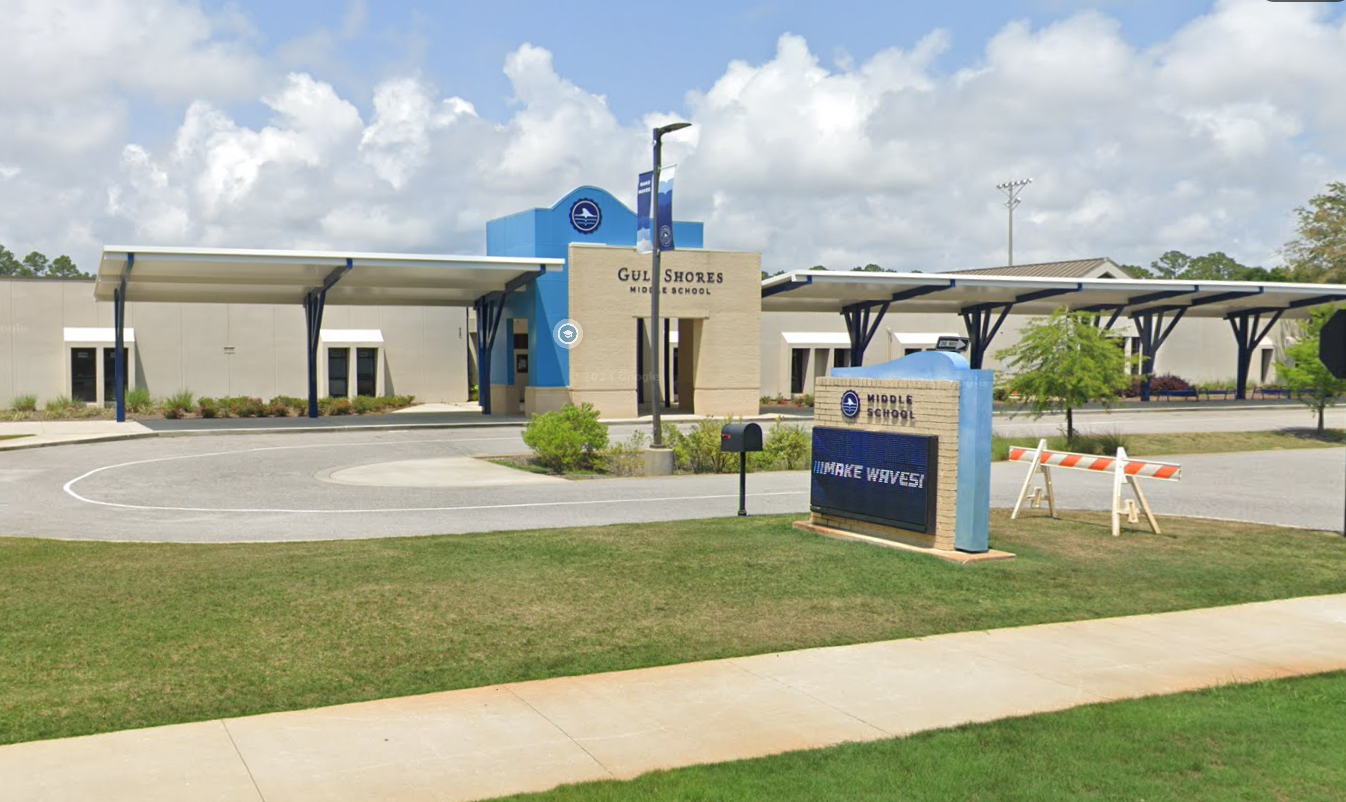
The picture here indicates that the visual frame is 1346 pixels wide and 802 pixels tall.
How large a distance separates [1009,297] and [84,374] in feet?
121

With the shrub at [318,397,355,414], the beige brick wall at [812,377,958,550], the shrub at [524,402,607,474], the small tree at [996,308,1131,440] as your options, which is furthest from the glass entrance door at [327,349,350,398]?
the beige brick wall at [812,377,958,550]

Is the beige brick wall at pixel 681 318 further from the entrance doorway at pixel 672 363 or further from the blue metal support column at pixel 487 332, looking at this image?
the blue metal support column at pixel 487 332

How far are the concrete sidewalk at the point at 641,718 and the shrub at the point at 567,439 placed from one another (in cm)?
1382

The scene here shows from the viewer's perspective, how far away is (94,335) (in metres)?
44.1

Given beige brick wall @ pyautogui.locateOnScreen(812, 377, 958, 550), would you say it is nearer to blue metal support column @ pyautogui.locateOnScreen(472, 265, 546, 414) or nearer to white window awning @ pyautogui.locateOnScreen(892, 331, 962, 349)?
blue metal support column @ pyautogui.locateOnScreen(472, 265, 546, 414)

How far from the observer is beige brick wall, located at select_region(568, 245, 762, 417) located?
37812mm

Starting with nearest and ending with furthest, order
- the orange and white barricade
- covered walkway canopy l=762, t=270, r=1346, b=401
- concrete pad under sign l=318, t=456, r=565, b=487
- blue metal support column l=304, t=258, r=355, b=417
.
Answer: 1. the orange and white barricade
2. concrete pad under sign l=318, t=456, r=565, b=487
3. blue metal support column l=304, t=258, r=355, b=417
4. covered walkway canopy l=762, t=270, r=1346, b=401

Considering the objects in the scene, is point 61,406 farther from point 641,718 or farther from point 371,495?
point 641,718

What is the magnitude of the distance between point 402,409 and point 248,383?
6.22m

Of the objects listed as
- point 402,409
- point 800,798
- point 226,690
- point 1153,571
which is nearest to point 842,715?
point 800,798

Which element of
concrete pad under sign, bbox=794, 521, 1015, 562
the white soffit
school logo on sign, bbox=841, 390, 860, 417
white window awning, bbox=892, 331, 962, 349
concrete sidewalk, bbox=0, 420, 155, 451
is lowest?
concrete sidewalk, bbox=0, 420, 155, 451

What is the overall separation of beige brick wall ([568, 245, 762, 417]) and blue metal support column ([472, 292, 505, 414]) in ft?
14.2

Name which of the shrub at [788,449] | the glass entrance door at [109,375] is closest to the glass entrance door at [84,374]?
the glass entrance door at [109,375]

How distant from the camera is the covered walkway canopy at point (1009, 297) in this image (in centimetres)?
4216
